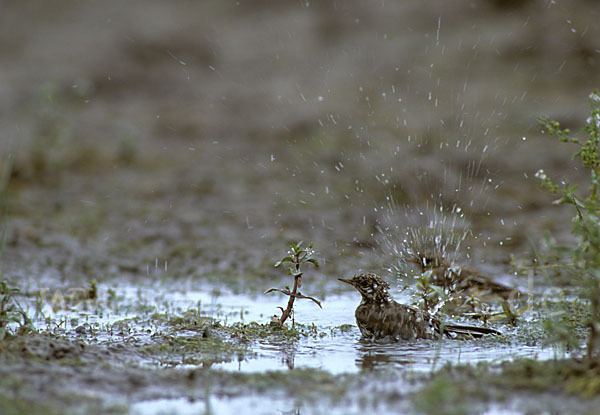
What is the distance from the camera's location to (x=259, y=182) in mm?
11719

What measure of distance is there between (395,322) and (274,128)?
940cm

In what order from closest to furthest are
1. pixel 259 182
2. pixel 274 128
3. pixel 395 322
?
pixel 395 322 < pixel 259 182 < pixel 274 128

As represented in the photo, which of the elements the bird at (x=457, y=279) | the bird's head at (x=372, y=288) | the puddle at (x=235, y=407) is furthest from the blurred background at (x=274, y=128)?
the puddle at (x=235, y=407)

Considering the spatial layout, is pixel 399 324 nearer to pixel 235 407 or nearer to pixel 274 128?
pixel 235 407

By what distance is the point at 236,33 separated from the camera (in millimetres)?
17625

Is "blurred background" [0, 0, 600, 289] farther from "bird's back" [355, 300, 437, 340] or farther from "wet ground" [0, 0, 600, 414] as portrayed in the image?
"bird's back" [355, 300, 437, 340]

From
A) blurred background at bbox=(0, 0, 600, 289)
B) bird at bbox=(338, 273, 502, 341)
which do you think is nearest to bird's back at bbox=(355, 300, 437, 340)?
bird at bbox=(338, 273, 502, 341)

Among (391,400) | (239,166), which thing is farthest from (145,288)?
(239,166)

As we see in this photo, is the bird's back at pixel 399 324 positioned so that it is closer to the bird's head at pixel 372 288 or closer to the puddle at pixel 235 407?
the bird's head at pixel 372 288

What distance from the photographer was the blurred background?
9312mm

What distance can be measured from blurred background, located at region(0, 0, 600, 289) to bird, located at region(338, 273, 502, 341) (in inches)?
91.6

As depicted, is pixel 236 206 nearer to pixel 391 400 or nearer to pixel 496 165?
pixel 496 165

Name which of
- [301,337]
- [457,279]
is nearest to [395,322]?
[301,337]

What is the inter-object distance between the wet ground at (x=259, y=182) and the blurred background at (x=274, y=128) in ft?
0.18
